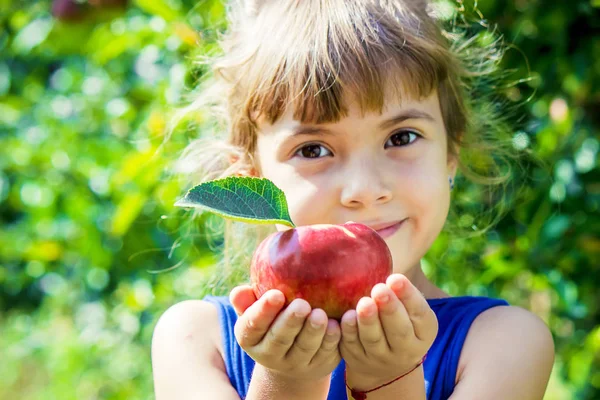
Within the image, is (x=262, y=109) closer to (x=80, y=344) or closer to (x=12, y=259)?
(x=80, y=344)

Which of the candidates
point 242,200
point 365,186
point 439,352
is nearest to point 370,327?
point 242,200

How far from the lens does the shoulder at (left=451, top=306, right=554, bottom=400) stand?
58.8 inches

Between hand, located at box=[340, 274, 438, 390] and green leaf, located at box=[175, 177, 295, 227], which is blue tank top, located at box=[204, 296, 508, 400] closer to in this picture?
hand, located at box=[340, 274, 438, 390]

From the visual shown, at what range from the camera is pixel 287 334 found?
1160 mm

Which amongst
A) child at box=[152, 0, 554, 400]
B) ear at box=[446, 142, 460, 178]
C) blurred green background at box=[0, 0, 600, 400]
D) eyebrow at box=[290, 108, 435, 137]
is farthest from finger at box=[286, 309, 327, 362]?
blurred green background at box=[0, 0, 600, 400]

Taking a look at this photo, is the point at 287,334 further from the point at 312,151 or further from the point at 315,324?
the point at 312,151

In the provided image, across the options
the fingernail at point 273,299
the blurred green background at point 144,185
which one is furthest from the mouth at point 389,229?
the blurred green background at point 144,185

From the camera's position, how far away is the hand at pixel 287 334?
115 centimetres

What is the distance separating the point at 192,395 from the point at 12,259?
250 centimetres

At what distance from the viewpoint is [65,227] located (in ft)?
10.1

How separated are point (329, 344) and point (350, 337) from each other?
30mm

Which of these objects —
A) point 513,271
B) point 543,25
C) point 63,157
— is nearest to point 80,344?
point 63,157

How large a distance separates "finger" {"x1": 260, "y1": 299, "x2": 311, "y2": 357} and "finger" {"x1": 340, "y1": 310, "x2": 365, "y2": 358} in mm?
56

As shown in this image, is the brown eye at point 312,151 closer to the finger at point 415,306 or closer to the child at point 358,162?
the child at point 358,162
